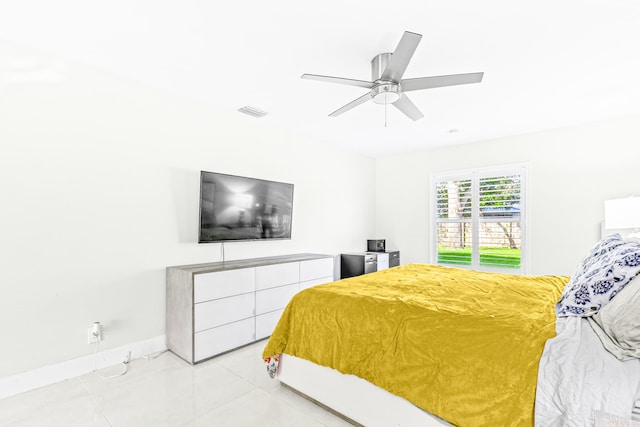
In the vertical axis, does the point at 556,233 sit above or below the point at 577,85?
below

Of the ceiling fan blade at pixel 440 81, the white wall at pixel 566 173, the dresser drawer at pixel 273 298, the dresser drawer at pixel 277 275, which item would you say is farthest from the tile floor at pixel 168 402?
the white wall at pixel 566 173

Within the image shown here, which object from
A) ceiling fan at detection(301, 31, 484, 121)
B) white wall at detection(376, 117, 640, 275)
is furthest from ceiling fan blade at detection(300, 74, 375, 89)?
white wall at detection(376, 117, 640, 275)

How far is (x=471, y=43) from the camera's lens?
87.8 inches

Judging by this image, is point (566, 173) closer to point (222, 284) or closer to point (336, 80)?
point (336, 80)

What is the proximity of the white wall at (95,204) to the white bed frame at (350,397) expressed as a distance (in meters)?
1.59

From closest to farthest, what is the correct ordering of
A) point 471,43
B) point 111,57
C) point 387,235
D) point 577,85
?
1. point 471,43
2. point 111,57
3. point 577,85
4. point 387,235

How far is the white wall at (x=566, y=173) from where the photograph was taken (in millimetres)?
3721

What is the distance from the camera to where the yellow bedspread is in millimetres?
1335

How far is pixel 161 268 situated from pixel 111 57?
6.05ft

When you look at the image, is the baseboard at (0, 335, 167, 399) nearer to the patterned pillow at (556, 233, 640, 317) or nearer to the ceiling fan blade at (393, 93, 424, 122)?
the ceiling fan blade at (393, 93, 424, 122)

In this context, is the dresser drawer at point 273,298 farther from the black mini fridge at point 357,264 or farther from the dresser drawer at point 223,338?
the black mini fridge at point 357,264

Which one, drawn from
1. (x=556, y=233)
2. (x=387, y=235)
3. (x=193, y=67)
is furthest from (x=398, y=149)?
(x=193, y=67)

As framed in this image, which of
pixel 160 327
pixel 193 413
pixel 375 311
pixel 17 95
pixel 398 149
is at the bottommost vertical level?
pixel 193 413

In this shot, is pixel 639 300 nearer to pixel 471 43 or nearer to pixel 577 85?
pixel 471 43
